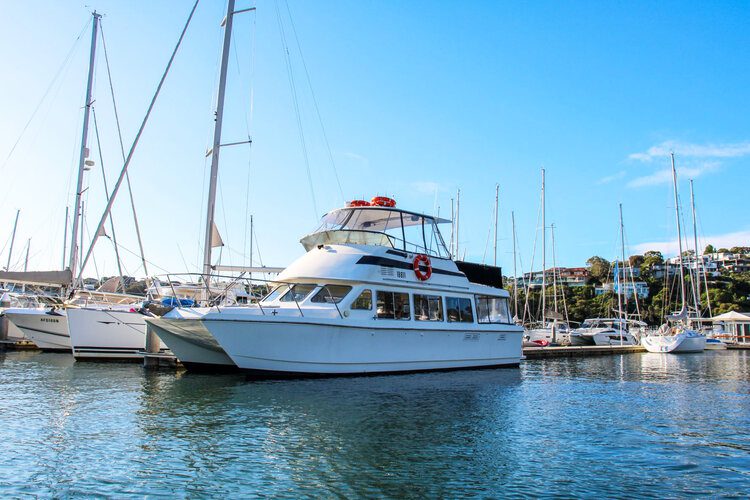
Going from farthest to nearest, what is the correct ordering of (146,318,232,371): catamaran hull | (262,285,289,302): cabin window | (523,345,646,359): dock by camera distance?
(523,345,646,359): dock
(262,285,289,302): cabin window
(146,318,232,371): catamaran hull

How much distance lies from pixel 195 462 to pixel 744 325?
56929mm

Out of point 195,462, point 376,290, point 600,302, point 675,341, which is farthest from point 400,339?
point 600,302

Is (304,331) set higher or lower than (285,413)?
higher

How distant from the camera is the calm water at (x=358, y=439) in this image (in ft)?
21.1

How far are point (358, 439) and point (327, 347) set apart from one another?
6.14 m

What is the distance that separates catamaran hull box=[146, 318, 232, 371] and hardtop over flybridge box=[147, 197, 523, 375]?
0.04 meters

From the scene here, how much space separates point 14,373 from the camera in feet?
52.4

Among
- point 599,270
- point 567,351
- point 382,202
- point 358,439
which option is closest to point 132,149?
point 382,202

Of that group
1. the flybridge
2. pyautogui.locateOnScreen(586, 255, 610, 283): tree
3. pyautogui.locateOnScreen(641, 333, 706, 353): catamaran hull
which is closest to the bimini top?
the flybridge

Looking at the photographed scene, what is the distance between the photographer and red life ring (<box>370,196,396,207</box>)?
60.1ft

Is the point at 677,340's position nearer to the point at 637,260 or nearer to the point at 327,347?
the point at 327,347

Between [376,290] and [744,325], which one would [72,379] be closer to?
[376,290]

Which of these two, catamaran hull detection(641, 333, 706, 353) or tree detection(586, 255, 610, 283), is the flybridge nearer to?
catamaran hull detection(641, 333, 706, 353)

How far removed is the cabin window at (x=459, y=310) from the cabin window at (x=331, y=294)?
4237 millimetres
